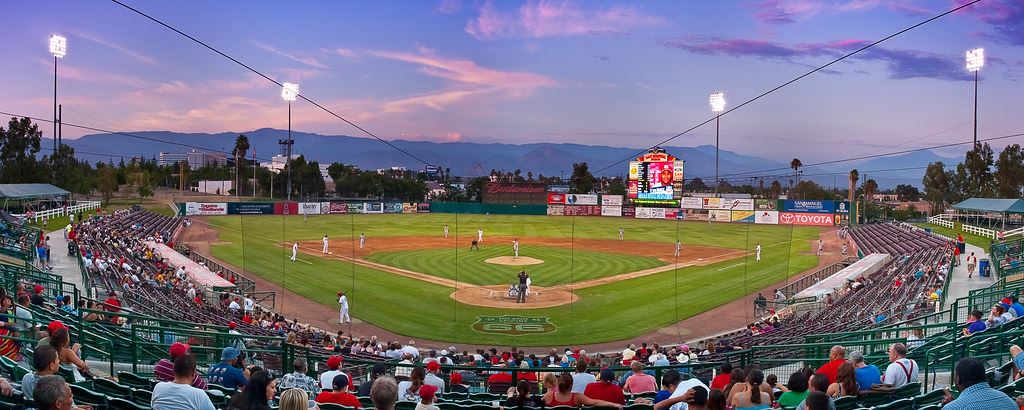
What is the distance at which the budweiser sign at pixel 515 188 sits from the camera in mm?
84000

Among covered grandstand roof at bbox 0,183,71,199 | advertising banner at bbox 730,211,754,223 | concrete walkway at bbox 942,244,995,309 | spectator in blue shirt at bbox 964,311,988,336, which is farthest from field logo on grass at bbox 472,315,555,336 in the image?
advertising banner at bbox 730,211,754,223

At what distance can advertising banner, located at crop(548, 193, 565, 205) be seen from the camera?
86.7 m

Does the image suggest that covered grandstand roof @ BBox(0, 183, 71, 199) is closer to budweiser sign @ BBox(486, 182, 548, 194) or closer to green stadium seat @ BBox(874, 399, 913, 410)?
budweiser sign @ BBox(486, 182, 548, 194)

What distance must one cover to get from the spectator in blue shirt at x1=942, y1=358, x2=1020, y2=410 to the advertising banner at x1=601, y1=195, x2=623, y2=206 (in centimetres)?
8055

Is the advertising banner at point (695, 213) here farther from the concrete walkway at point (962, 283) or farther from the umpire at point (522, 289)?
the umpire at point (522, 289)

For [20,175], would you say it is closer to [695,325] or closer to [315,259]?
[315,259]

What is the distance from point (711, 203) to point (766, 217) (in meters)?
6.24

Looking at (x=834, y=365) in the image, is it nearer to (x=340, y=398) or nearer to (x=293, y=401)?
(x=340, y=398)

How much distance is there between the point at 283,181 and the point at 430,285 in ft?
218

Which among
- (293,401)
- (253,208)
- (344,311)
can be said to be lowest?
(344,311)

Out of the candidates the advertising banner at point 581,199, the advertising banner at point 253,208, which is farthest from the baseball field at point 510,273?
the advertising banner at point 581,199

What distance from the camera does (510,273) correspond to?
3459 cm

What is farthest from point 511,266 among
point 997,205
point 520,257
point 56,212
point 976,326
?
point 997,205

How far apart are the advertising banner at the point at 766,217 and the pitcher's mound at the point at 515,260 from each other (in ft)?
139
